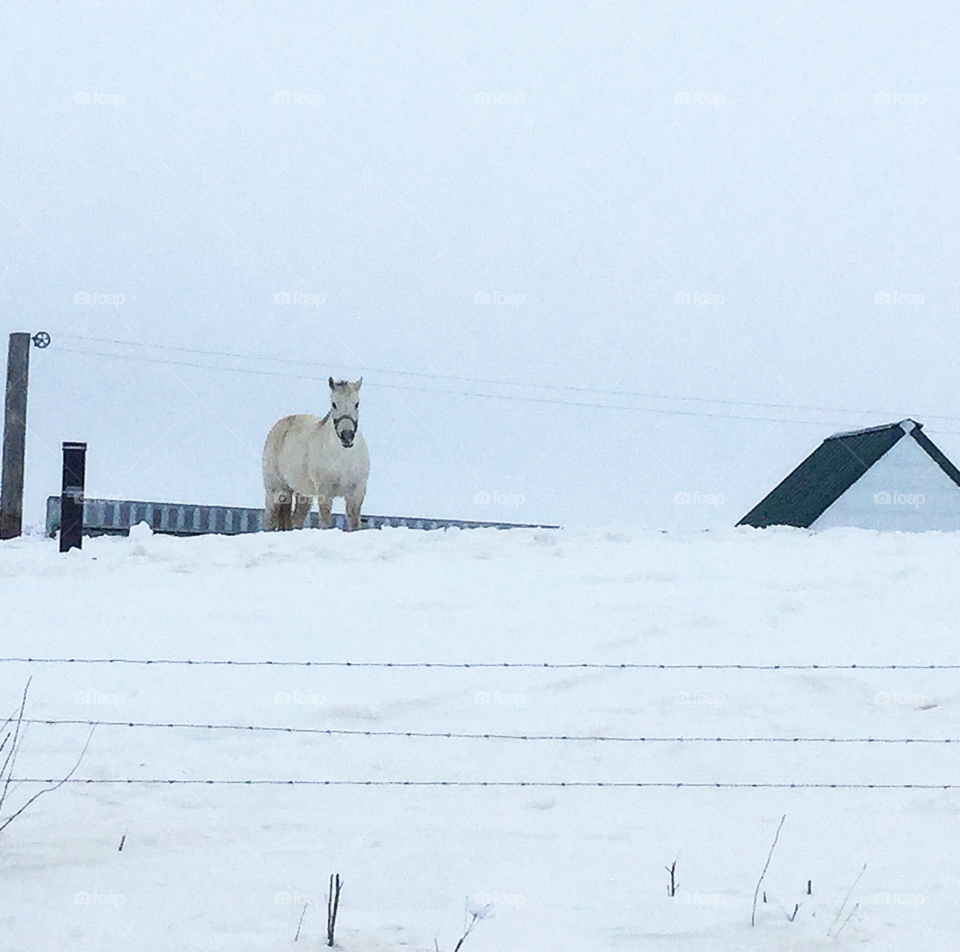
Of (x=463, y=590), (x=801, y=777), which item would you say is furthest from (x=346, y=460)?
(x=801, y=777)

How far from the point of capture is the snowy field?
477cm

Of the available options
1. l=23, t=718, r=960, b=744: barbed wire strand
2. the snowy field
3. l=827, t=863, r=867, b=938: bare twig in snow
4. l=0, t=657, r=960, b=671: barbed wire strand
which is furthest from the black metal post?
l=827, t=863, r=867, b=938: bare twig in snow

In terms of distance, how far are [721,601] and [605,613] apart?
99 centimetres

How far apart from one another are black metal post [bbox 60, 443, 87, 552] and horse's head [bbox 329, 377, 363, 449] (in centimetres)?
348

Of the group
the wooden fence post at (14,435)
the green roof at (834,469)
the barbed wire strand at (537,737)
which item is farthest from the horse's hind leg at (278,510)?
the barbed wire strand at (537,737)

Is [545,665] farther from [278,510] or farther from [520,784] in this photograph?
[278,510]

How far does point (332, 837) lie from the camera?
5746 millimetres

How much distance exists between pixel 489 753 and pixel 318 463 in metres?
10.5

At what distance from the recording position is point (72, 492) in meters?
14.0

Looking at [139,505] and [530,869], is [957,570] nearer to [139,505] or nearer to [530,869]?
[530,869]

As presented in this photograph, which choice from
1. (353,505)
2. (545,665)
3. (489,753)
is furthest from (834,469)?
(545,665)

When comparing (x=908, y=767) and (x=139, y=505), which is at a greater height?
(x=908, y=767)

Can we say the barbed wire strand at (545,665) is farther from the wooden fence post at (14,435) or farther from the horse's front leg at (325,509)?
the wooden fence post at (14,435)

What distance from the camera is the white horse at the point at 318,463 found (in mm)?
16578
